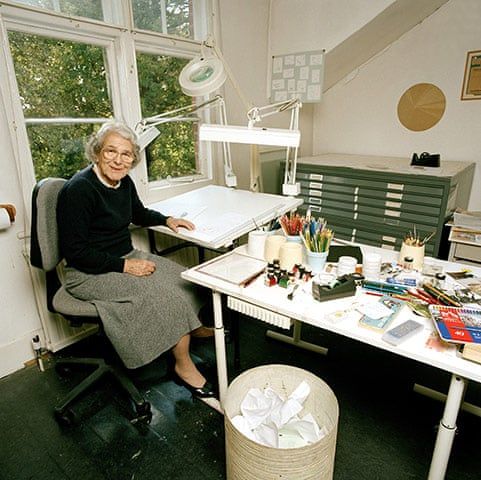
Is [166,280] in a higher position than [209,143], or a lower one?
lower

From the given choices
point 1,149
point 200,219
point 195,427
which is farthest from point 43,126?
point 195,427

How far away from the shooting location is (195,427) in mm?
1491

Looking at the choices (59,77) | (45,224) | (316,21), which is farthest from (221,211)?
(316,21)

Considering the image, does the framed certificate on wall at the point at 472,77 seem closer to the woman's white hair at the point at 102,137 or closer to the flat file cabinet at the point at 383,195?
the flat file cabinet at the point at 383,195

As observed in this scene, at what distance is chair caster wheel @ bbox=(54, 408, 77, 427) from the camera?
1.50 m

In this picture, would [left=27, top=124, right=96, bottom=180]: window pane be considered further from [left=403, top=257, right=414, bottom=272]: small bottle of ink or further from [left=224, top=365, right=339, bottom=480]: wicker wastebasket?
[left=403, top=257, right=414, bottom=272]: small bottle of ink

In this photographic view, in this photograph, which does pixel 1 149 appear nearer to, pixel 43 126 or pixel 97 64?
pixel 43 126

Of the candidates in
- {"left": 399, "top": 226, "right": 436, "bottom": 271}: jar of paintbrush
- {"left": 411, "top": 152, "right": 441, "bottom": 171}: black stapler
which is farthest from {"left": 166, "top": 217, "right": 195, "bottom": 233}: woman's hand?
{"left": 411, "top": 152, "right": 441, "bottom": 171}: black stapler

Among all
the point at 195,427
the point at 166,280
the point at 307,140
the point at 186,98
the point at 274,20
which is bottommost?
the point at 195,427

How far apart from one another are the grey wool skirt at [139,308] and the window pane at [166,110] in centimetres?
99

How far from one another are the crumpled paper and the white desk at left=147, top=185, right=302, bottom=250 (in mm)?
656

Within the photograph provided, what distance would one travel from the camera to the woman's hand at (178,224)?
174 centimetres

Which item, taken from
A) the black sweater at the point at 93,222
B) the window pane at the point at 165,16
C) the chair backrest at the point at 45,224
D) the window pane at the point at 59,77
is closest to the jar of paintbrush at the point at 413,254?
the black sweater at the point at 93,222

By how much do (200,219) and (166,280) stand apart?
0.40 metres
